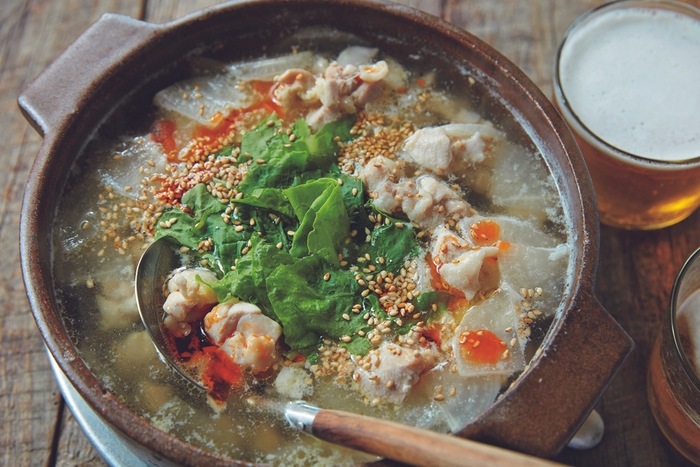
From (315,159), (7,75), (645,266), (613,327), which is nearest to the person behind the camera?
(613,327)

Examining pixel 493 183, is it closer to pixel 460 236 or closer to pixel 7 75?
pixel 460 236

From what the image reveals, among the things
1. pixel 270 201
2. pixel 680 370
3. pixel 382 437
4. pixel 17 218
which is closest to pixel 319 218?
pixel 270 201

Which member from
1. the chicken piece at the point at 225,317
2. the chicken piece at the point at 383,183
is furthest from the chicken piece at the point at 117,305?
the chicken piece at the point at 383,183

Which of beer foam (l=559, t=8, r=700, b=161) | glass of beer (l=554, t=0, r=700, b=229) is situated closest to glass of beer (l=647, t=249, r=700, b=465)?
glass of beer (l=554, t=0, r=700, b=229)

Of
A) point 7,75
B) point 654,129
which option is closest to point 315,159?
point 654,129

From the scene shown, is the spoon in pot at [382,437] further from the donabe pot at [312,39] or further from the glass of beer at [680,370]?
the glass of beer at [680,370]

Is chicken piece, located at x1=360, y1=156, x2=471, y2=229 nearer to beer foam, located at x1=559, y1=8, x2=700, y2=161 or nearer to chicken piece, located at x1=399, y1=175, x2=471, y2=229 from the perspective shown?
chicken piece, located at x1=399, y1=175, x2=471, y2=229
